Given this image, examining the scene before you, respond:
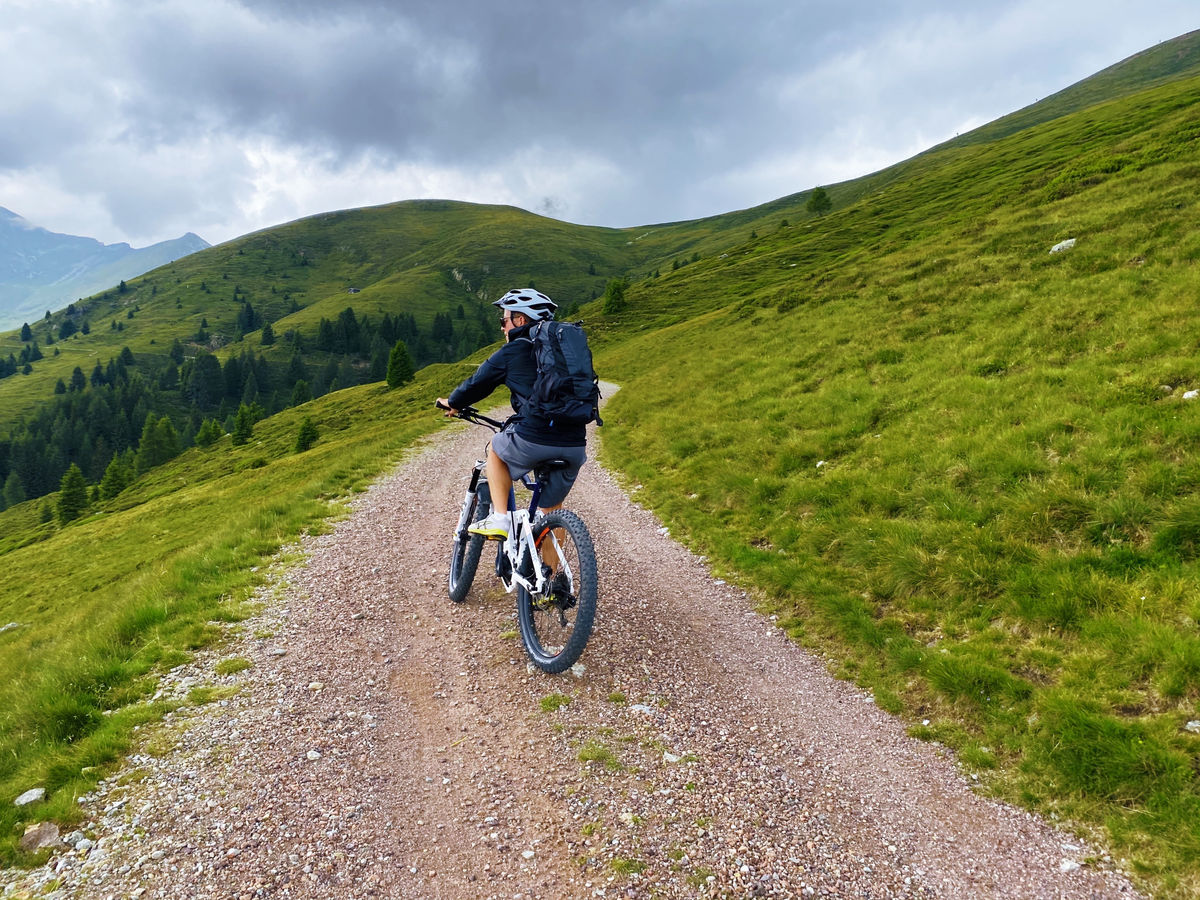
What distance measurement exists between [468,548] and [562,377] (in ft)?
12.2

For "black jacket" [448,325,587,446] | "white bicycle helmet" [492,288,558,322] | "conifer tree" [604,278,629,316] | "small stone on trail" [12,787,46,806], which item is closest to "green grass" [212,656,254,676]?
"small stone on trail" [12,787,46,806]

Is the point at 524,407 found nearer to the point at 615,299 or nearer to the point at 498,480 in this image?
the point at 498,480

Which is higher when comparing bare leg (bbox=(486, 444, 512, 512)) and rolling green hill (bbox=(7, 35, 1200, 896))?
bare leg (bbox=(486, 444, 512, 512))

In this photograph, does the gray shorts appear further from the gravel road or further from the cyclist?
the gravel road

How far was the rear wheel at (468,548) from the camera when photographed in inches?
330

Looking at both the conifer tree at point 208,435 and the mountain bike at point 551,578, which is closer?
the mountain bike at point 551,578

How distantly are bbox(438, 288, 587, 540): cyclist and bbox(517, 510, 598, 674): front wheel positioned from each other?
20.8 inches

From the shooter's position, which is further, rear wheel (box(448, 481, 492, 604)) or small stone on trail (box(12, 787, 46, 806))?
rear wheel (box(448, 481, 492, 604))

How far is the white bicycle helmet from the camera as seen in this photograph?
6695mm

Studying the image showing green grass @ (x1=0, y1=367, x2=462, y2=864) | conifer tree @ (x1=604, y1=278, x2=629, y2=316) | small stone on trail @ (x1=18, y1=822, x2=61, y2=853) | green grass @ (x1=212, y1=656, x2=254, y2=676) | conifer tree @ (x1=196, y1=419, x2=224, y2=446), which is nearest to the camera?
small stone on trail @ (x1=18, y1=822, x2=61, y2=853)

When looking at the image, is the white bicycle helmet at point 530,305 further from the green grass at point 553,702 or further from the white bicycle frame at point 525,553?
the green grass at point 553,702

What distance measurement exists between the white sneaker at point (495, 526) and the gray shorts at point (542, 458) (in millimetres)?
612

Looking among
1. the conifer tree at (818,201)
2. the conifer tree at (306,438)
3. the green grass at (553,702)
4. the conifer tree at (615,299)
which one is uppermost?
the conifer tree at (818,201)

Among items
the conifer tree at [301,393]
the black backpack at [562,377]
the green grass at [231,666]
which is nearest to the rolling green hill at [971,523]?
the green grass at [231,666]
